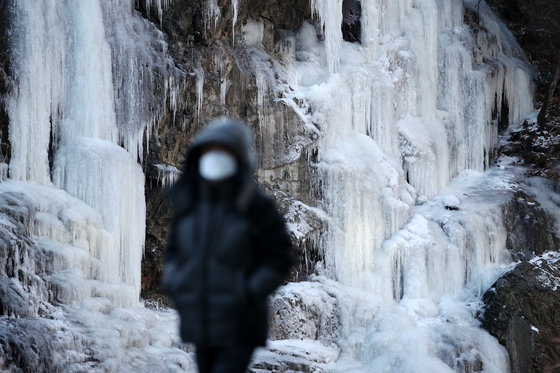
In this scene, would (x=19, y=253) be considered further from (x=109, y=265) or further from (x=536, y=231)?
(x=536, y=231)

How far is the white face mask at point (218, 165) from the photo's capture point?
3334mm

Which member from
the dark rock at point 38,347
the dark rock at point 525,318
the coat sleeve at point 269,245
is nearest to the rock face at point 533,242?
the dark rock at point 525,318

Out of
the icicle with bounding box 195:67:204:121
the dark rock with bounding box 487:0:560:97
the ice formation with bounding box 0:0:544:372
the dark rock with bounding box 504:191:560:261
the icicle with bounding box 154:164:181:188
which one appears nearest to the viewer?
the ice formation with bounding box 0:0:544:372

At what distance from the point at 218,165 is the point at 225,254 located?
1.07 ft

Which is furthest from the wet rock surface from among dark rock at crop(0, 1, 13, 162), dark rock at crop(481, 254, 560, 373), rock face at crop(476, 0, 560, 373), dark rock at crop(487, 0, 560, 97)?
dark rock at crop(487, 0, 560, 97)

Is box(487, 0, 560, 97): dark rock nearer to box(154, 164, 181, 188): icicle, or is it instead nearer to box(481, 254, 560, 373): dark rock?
box(481, 254, 560, 373): dark rock

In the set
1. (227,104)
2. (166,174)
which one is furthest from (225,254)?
(227,104)

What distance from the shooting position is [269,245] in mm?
3365

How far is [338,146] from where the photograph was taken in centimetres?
1652

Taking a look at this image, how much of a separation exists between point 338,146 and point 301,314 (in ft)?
10.9

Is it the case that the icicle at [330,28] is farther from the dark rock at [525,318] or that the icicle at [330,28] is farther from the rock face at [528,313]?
the dark rock at [525,318]

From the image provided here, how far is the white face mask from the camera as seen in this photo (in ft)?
10.9

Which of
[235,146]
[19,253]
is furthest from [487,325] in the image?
[235,146]

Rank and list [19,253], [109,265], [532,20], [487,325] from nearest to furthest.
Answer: [19,253]
[109,265]
[487,325]
[532,20]
